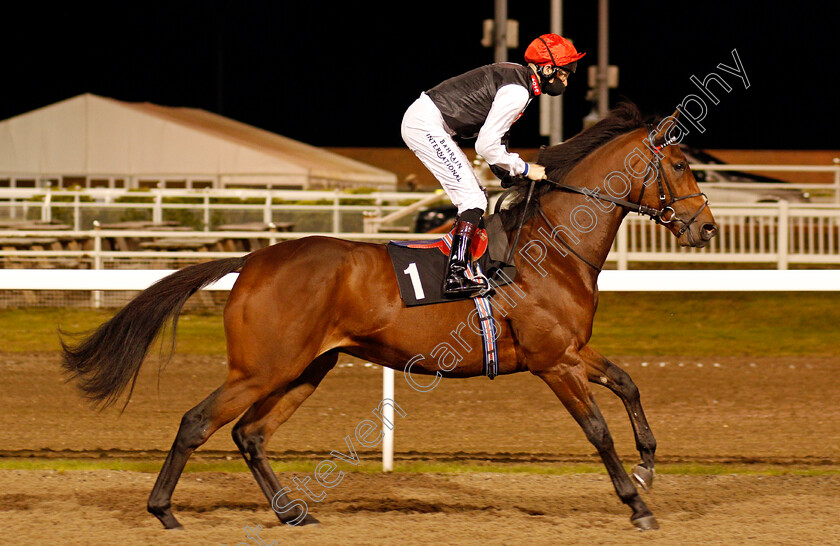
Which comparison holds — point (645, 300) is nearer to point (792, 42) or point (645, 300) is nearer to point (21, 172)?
point (21, 172)

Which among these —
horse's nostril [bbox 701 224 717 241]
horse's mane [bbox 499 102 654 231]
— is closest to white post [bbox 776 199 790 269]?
horse's mane [bbox 499 102 654 231]

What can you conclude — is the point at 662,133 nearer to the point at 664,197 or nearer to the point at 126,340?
the point at 664,197

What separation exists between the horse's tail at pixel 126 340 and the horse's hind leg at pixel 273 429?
20.6 inches

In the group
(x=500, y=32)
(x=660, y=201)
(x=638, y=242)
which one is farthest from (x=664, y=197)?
(x=500, y=32)

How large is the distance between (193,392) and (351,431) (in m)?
1.74

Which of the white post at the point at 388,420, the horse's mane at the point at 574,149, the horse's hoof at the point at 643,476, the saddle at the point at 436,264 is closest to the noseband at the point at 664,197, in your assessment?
the horse's mane at the point at 574,149

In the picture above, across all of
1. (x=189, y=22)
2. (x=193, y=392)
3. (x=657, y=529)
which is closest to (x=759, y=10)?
(x=189, y=22)

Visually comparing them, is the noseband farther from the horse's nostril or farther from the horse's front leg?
the horse's front leg

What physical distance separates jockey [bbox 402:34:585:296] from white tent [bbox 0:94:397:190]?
21.6 metres

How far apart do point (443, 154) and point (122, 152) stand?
23144 mm

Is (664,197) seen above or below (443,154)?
below

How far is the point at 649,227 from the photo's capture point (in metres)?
12.6

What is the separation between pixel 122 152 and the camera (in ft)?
86.0

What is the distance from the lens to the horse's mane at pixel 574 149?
4.62 metres
